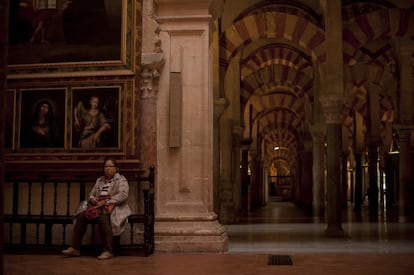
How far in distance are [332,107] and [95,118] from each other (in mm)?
5081

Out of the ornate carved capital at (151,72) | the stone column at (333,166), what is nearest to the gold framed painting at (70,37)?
the ornate carved capital at (151,72)

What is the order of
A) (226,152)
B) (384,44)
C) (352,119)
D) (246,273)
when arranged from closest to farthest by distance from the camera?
1. (246,273)
2. (226,152)
3. (384,44)
4. (352,119)

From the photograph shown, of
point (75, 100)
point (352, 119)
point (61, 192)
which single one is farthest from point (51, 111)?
point (352, 119)

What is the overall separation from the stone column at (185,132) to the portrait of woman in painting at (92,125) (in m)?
0.62

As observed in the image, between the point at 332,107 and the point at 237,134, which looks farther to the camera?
the point at 237,134

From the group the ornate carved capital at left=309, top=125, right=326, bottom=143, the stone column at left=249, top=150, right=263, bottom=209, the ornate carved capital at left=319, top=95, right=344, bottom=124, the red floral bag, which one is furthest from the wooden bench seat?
the stone column at left=249, top=150, right=263, bottom=209

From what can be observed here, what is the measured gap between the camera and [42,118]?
7598mm

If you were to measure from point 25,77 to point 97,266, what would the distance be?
2954mm

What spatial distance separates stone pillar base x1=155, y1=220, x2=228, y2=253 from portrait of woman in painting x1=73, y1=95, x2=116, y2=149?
1.25m

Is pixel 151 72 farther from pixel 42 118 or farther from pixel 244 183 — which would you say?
pixel 244 183

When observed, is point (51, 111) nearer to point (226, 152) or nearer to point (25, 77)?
point (25, 77)

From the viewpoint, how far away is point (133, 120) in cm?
728

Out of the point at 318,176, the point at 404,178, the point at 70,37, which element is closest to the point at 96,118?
the point at 70,37

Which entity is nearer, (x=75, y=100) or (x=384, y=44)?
(x=75, y=100)
